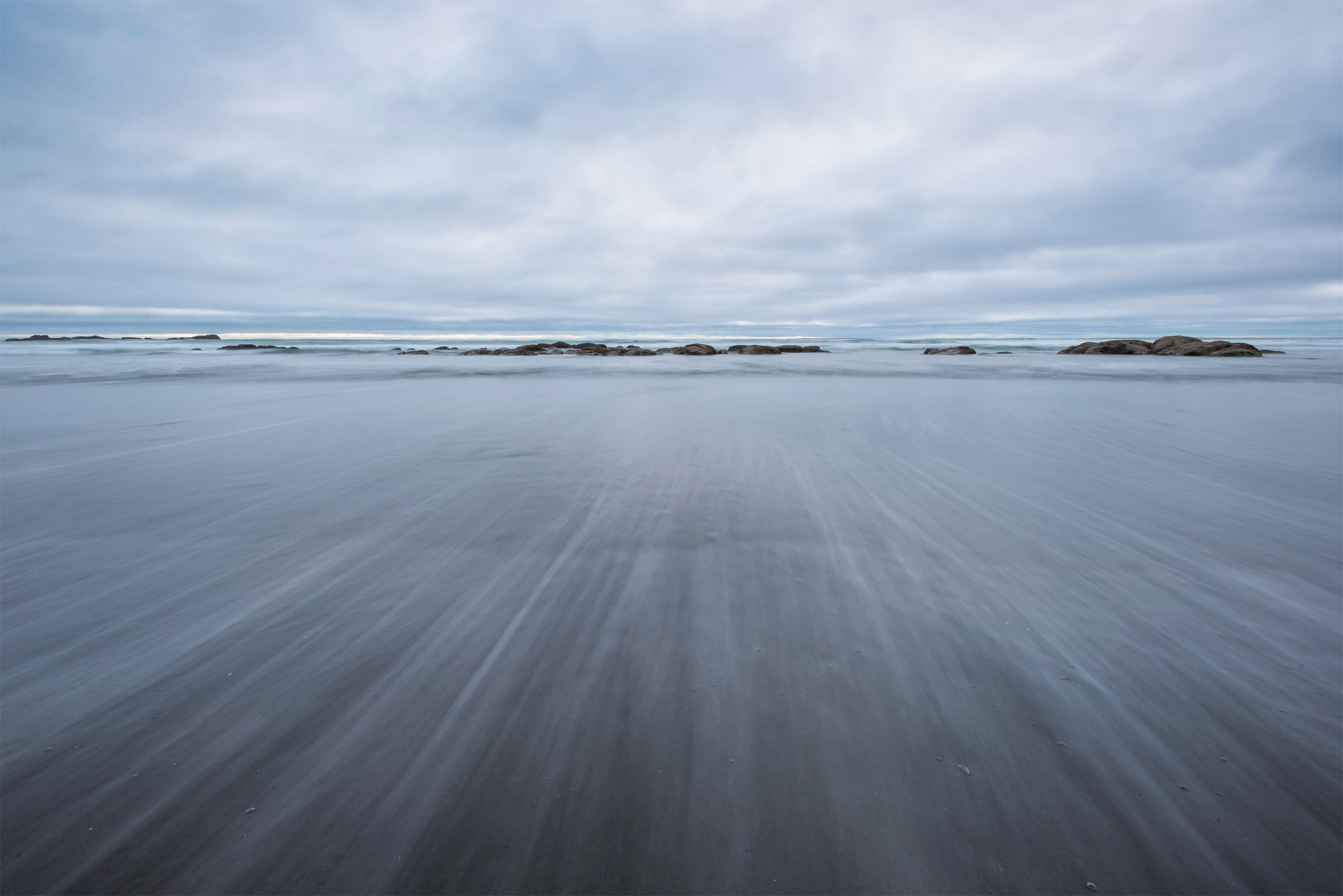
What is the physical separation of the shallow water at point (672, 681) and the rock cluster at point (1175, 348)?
29.4 metres

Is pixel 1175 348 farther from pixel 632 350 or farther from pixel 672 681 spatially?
pixel 672 681

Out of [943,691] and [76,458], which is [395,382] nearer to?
[76,458]

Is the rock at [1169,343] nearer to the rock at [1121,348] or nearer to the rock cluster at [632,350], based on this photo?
the rock at [1121,348]

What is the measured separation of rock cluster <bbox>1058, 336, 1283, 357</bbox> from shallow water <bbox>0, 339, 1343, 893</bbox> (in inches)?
1157

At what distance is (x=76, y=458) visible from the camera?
5.07m

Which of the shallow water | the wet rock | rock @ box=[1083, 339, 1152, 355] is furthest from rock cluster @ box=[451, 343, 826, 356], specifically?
the shallow water

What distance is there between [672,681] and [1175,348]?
36574 mm

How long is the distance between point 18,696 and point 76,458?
5012 mm

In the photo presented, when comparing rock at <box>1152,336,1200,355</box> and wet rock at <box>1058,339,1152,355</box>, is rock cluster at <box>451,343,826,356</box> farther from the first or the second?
rock at <box>1152,336,1200,355</box>

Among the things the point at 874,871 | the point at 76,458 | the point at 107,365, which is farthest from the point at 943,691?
the point at 107,365

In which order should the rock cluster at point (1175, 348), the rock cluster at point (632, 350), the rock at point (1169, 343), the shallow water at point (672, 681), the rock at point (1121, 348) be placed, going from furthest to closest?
the rock cluster at point (632, 350) → the rock at point (1121, 348) → the rock at point (1169, 343) → the rock cluster at point (1175, 348) → the shallow water at point (672, 681)

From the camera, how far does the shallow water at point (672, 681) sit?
4.00ft

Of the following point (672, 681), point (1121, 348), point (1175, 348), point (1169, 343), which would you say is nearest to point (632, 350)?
point (1121, 348)

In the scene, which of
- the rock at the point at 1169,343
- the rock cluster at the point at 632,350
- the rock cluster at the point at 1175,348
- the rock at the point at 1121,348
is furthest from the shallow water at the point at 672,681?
the rock at the point at 1121,348
